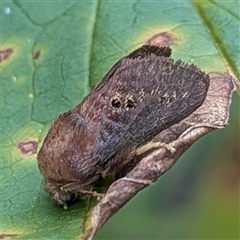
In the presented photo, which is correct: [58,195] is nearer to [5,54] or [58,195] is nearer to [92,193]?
[92,193]

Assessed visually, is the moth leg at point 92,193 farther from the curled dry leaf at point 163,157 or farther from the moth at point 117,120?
the curled dry leaf at point 163,157

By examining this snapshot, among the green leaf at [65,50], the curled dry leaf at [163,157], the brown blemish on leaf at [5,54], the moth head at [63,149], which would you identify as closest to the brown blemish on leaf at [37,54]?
the green leaf at [65,50]

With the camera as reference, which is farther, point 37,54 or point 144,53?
point 37,54

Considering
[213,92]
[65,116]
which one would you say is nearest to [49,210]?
[65,116]

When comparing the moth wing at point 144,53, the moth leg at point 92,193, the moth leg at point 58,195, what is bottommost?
the moth leg at point 58,195

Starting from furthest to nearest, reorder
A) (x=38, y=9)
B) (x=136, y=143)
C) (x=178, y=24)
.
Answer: (x=38, y=9) < (x=178, y=24) < (x=136, y=143)

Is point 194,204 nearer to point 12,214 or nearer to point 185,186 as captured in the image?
point 185,186

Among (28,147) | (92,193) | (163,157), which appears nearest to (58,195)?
(92,193)

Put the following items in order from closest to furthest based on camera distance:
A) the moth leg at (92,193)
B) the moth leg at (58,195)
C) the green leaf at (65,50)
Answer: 1. the moth leg at (92,193)
2. the moth leg at (58,195)
3. the green leaf at (65,50)
